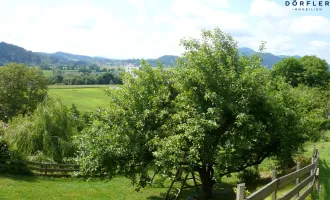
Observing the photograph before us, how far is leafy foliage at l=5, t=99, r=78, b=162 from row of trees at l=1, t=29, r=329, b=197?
Answer: 913 centimetres

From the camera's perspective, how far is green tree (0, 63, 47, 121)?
41844 millimetres

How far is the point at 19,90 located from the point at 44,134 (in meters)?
18.9

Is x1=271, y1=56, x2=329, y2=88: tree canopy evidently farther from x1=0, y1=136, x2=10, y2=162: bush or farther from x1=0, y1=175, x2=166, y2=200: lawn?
x1=0, y1=136, x2=10, y2=162: bush

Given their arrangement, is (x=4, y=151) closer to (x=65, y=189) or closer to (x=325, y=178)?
(x=65, y=189)

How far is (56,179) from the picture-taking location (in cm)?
2612

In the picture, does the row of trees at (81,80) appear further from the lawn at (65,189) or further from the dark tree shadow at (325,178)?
the dark tree shadow at (325,178)

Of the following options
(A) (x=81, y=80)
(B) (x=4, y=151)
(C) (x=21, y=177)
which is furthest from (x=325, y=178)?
(A) (x=81, y=80)

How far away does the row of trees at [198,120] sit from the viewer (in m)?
14.7

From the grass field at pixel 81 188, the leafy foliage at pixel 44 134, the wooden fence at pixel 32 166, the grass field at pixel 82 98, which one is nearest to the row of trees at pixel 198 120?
the grass field at pixel 81 188

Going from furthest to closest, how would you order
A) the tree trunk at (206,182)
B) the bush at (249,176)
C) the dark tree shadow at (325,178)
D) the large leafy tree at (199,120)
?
1. the bush at (249,176)
2. the tree trunk at (206,182)
3. the large leafy tree at (199,120)
4. the dark tree shadow at (325,178)

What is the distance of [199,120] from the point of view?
47.0ft

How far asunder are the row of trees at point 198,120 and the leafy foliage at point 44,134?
9.13 m

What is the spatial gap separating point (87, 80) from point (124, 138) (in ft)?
464

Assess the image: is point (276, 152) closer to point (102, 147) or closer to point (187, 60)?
point (187, 60)
